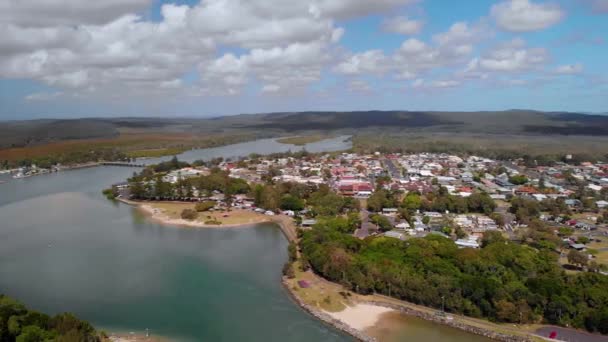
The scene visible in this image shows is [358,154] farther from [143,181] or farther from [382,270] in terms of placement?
[382,270]

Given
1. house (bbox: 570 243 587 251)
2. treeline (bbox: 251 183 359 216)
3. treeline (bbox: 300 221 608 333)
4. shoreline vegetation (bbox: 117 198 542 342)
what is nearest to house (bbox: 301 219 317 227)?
Answer: treeline (bbox: 251 183 359 216)

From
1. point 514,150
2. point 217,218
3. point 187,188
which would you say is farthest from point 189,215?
point 514,150

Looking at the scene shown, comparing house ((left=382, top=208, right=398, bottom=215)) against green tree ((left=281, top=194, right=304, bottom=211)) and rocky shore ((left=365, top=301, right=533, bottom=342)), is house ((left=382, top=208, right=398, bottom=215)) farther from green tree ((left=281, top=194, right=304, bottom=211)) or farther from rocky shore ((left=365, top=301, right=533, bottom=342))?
rocky shore ((left=365, top=301, right=533, bottom=342))

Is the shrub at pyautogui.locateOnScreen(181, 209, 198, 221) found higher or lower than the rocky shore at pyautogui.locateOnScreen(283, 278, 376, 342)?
higher

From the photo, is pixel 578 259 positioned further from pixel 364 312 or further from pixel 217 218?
pixel 217 218

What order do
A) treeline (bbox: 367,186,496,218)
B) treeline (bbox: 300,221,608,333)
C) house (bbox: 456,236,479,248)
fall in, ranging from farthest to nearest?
treeline (bbox: 367,186,496,218), house (bbox: 456,236,479,248), treeline (bbox: 300,221,608,333)

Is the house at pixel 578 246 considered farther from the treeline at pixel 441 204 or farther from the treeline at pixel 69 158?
the treeline at pixel 69 158

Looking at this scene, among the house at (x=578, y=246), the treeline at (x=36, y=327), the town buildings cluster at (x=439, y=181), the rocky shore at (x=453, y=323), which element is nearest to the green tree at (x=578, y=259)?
the house at (x=578, y=246)
